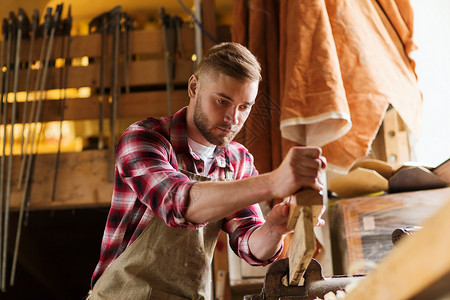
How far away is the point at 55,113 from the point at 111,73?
404mm

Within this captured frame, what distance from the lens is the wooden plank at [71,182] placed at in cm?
298

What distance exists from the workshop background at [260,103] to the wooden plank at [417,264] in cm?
74

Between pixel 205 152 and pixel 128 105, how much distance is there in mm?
1670

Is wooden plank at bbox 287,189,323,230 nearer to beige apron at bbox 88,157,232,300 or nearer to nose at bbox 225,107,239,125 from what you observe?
nose at bbox 225,107,239,125

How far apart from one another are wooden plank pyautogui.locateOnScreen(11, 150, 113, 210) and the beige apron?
5.05 feet

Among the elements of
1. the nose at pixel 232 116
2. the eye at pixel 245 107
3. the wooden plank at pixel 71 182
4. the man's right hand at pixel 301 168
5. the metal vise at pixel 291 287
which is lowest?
the wooden plank at pixel 71 182

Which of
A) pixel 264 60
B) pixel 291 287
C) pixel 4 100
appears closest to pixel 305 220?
pixel 291 287

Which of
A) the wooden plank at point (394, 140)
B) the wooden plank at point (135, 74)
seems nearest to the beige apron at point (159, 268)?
the wooden plank at point (394, 140)

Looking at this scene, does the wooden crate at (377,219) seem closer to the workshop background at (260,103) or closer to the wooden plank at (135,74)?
the workshop background at (260,103)

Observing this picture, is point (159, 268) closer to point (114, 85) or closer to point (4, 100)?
point (114, 85)

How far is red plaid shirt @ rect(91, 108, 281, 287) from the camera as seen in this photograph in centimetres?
121

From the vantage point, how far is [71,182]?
3004mm

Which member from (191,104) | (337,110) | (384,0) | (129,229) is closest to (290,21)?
(337,110)

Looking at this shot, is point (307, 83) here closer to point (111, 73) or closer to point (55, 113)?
point (111, 73)
